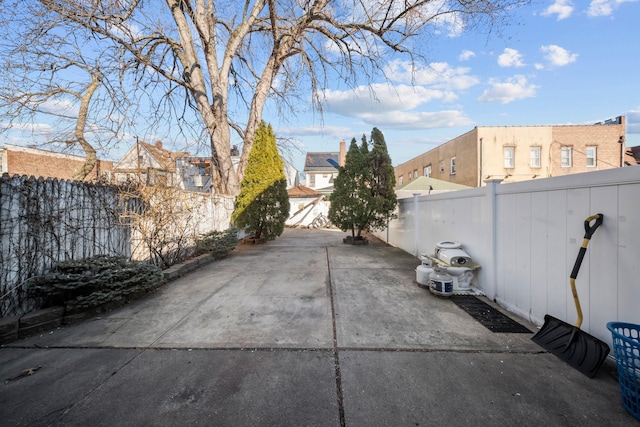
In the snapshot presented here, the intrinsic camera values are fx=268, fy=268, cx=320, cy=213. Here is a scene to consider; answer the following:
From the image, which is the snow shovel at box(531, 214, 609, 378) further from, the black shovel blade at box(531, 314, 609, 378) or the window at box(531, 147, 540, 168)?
the window at box(531, 147, 540, 168)

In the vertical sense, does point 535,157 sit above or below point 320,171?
below

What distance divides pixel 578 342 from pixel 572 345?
55mm

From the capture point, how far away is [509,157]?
51.8 feet

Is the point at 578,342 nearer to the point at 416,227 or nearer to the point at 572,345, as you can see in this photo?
the point at 572,345

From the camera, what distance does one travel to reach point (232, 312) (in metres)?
3.48

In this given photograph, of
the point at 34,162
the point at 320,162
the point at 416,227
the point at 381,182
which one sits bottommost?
the point at 416,227

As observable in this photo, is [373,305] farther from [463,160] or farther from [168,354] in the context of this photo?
[463,160]

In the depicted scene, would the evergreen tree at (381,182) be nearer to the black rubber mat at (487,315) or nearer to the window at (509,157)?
the black rubber mat at (487,315)

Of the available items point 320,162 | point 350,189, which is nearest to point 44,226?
point 350,189

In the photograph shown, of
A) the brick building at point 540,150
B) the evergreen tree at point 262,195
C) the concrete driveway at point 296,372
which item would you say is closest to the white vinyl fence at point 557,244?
the concrete driveway at point 296,372

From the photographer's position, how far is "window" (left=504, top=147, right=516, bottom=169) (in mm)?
15688

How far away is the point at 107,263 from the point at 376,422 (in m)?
3.88

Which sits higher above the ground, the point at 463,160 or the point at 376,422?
the point at 463,160

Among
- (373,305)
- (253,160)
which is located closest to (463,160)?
(253,160)
